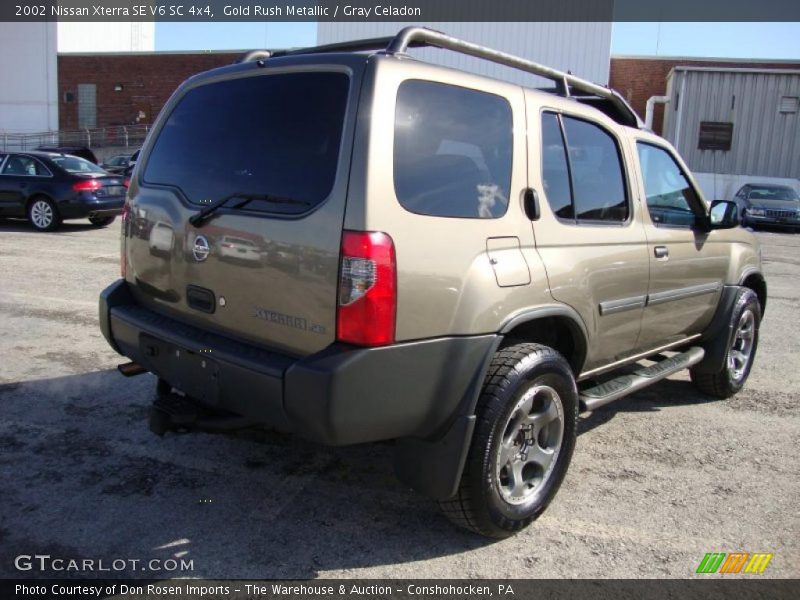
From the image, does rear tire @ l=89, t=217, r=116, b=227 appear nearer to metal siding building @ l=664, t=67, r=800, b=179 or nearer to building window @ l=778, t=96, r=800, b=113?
metal siding building @ l=664, t=67, r=800, b=179

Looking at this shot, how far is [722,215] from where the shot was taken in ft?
14.8

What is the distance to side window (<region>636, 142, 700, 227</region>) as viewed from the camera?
4.14m

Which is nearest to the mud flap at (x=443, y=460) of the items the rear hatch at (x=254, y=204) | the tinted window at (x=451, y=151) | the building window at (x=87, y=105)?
the rear hatch at (x=254, y=204)

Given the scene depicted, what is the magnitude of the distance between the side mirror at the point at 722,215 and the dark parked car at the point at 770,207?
17.4m

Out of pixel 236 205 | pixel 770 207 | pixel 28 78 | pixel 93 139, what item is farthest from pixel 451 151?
pixel 28 78

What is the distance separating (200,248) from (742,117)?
29248 mm

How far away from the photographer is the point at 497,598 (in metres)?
2.66

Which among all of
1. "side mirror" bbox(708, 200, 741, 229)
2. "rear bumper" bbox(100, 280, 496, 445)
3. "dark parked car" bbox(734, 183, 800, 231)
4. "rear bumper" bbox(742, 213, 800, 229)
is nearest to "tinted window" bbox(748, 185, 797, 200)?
"dark parked car" bbox(734, 183, 800, 231)

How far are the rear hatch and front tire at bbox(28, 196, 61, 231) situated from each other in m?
10.8

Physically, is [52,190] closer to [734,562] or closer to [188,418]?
[188,418]

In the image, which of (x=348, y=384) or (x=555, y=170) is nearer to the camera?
(x=348, y=384)

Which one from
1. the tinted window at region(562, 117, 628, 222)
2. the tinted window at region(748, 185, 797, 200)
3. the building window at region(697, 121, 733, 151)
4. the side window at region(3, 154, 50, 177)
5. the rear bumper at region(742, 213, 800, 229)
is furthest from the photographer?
the building window at region(697, 121, 733, 151)

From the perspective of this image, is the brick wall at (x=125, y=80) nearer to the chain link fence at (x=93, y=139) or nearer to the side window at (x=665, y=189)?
the chain link fence at (x=93, y=139)

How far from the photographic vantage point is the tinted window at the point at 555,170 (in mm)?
3238
